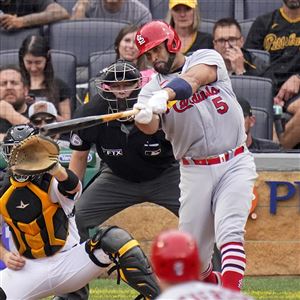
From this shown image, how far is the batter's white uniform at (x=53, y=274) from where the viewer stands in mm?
6621

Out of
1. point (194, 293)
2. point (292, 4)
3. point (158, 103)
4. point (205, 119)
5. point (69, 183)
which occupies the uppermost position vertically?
point (194, 293)

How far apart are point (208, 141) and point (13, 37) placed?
4.70 metres

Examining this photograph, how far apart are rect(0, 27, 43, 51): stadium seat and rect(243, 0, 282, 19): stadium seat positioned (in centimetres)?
208

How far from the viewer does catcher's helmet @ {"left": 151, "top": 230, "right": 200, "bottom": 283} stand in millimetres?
3516

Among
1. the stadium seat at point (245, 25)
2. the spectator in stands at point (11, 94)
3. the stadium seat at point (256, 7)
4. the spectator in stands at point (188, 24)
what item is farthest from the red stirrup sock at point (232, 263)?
the stadium seat at point (256, 7)

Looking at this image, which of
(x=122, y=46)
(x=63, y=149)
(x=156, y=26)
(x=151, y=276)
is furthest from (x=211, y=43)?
(x=151, y=276)

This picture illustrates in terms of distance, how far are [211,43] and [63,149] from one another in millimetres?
1956

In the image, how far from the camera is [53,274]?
6.64 meters

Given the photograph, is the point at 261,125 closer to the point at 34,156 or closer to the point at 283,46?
the point at 283,46

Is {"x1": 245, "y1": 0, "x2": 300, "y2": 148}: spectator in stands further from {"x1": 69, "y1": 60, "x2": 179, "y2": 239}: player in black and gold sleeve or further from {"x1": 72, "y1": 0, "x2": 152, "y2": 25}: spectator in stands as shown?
{"x1": 69, "y1": 60, "x2": 179, "y2": 239}: player in black and gold sleeve

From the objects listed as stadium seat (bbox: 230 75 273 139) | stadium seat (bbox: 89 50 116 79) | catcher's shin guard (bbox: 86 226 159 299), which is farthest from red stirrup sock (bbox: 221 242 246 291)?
stadium seat (bbox: 89 50 116 79)

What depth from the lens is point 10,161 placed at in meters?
6.46

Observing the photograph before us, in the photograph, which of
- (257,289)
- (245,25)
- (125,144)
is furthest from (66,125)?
(245,25)

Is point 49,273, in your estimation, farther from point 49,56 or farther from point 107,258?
point 49,56
